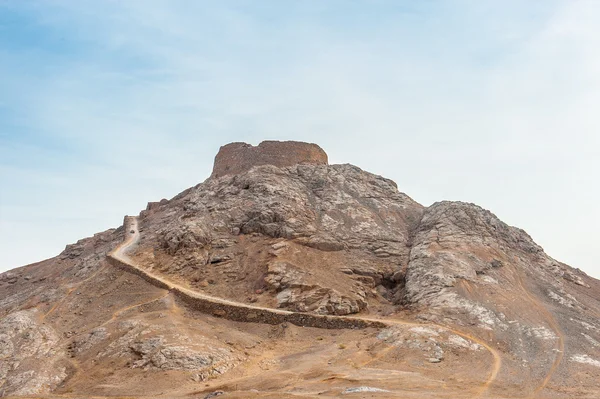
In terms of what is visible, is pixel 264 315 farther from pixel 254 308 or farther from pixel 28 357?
pixel 28 357

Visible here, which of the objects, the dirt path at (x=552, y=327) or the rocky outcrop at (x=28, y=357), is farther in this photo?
the rocky outcrop at (x=28, y=357)

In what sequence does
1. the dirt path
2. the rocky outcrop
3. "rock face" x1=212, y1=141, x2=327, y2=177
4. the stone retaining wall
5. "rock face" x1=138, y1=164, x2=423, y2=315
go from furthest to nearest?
"rock face" x1=212, y1=141, x2=327, y2=177 → "rock face" x1=138, y1=164, x2=423, y2=315 → the stone retaining wall → the rocky outcrop → the dirt path

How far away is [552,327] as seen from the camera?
33.2 m

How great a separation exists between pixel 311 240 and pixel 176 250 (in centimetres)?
1142

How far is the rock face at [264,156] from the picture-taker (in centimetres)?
5500

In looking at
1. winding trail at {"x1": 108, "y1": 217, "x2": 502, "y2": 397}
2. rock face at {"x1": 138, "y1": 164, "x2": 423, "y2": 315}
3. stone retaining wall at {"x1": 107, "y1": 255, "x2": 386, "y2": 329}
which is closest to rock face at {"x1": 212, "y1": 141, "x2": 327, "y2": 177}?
rock face at {"x1": 138, "y1": 164, "x2": 423, "y2": 315}

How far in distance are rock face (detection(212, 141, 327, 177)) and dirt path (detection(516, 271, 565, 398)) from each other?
2468cm

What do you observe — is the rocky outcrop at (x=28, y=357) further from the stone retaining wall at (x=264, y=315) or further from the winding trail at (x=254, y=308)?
the stone retaining wall at (x=264, y=315)

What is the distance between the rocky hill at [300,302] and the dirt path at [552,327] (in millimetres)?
169

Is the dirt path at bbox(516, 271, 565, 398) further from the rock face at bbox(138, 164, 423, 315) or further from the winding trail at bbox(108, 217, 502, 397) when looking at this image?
the rock face at bbox(138, 164, 423, 315)

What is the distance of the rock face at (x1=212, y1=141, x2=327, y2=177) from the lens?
55.0m

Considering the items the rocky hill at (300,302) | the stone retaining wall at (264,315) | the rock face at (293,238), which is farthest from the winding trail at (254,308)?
the rock face at (293,238)

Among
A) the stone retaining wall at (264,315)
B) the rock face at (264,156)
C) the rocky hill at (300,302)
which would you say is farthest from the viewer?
the rock face at (264,156)

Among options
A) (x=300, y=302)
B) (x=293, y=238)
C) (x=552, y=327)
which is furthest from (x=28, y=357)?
(x=552, y=327)
